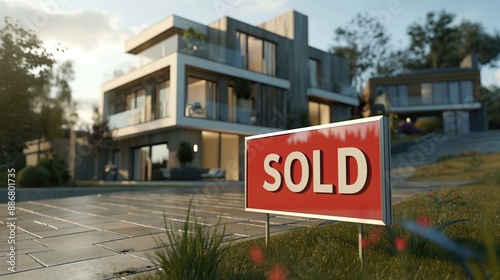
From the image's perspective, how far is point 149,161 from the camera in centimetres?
2222

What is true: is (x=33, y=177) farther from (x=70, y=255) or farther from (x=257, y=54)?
(x=257, y=54)

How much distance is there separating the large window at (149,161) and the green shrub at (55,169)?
180 inches

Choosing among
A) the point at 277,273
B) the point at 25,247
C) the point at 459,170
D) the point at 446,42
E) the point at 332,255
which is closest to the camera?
the point at 277,273

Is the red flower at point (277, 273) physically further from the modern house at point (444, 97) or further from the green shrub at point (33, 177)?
the modern house at point (444, 97)

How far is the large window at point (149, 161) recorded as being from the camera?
2106 centimetres

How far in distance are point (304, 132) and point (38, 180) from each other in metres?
14.1

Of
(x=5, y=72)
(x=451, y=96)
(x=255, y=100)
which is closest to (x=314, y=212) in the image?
(x=5, y=72)

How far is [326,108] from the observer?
28141 mm

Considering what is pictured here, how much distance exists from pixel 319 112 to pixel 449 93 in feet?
72.1

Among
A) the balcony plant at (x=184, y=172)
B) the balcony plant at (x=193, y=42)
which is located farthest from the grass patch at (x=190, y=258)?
the balcony plant at (x=193, y=42)

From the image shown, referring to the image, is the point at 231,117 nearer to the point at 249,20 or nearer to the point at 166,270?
the point at 249,20

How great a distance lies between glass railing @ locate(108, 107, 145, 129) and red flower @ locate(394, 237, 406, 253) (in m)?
18.9

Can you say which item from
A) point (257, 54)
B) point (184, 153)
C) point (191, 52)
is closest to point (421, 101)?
point (257, 54)

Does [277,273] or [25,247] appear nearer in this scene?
[277,273]
